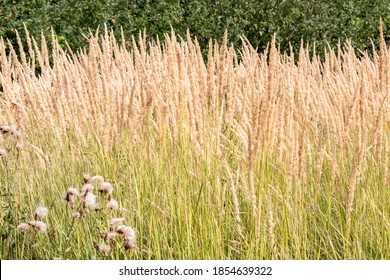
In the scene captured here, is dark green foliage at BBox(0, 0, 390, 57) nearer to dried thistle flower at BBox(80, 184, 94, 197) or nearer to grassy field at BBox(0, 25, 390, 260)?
grassy field at BBox(0, 25, 390, 260)

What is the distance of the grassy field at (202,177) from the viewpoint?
104 inches

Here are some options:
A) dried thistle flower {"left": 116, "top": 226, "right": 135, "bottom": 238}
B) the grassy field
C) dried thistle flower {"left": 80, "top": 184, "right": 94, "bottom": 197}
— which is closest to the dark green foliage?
the grassy field

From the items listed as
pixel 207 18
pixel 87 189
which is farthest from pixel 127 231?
pixel 207 18

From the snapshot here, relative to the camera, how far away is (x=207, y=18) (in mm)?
7746

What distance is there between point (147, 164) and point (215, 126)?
0.50m

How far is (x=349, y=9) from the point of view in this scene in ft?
27.1

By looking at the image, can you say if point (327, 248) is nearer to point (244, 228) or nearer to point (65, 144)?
point (244, 228)

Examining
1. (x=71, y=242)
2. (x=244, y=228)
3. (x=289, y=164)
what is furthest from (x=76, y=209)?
(x=289, y=164)

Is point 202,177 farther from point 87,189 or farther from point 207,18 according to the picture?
point 207,18

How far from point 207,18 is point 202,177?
5.04 m

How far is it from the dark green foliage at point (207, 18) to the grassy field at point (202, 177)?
3.75 meters

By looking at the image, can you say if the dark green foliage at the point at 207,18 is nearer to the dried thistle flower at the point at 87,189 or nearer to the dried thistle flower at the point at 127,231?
the dried thistle flower at the point at 87,189

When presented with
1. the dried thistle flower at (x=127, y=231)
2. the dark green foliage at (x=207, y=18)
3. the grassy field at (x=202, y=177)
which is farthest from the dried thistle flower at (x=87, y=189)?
the dark green foliage at (x=207, y=18)

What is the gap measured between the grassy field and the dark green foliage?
3.75 metres
